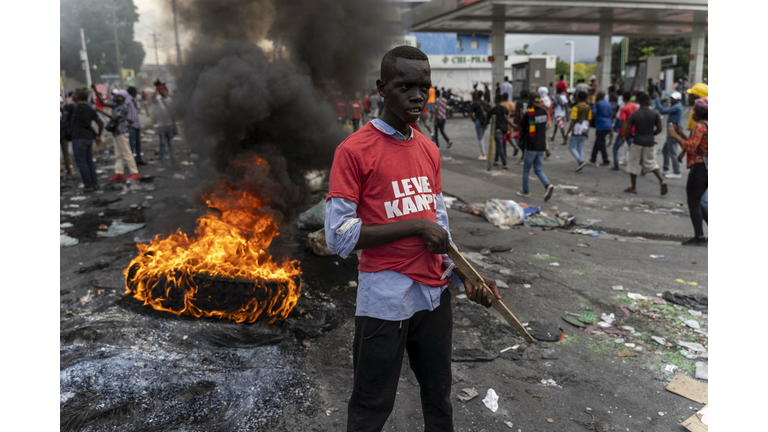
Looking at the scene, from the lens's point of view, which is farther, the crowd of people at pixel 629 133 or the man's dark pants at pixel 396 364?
the crowd of people at pixel 629 133

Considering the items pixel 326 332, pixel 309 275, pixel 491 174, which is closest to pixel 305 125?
pixel 309 275

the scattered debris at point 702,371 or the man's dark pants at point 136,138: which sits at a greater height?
the man's dark pants at point 136,138

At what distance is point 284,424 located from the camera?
2.64 meters

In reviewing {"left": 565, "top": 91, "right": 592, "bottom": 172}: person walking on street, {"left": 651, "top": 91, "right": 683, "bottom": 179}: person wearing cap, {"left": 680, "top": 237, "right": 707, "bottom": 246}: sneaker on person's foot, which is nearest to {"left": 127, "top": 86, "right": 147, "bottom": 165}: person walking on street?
{"left": 565, "top": 91, "right": 592, "bottom": 172}: person walking on street

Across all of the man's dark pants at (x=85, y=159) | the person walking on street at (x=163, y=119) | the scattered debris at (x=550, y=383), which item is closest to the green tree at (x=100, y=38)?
the person walking on street at (x=163, y=119)

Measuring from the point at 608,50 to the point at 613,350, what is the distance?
2667 centimetres

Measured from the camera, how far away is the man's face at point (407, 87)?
1807 millimetres

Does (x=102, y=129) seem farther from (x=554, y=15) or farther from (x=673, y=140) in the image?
(x=554, y=15)

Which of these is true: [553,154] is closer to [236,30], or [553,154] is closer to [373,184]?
[236,30]

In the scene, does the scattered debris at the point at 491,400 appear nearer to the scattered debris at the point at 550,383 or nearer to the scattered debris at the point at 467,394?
the scattered debris at the point at 467,394

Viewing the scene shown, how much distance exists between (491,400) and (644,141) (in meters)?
7.42

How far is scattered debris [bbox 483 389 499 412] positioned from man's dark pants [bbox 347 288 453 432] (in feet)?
2.74

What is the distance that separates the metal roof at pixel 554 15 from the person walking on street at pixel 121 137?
38.7 feet

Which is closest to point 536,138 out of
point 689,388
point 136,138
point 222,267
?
point 689,388
